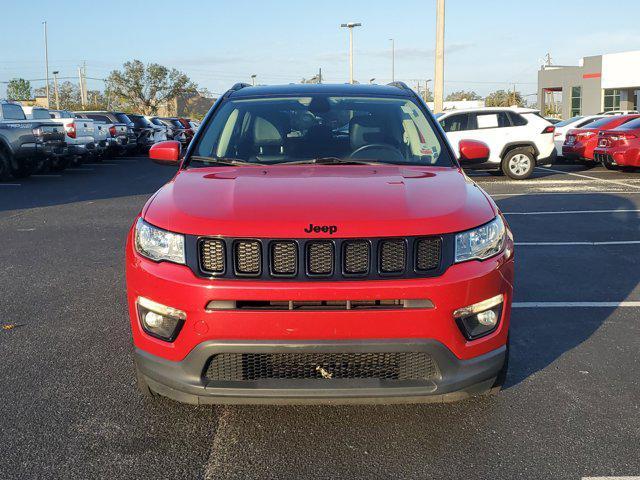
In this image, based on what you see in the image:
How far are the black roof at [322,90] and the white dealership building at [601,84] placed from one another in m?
42.7

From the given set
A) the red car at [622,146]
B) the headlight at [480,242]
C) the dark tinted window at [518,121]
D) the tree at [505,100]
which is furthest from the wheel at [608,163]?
the tree at [505,100]

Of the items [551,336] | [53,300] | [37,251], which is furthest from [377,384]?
[37,251]

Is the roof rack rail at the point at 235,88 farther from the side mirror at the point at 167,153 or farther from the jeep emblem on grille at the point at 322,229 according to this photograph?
the jeep emblem on grille at the point at 322,229

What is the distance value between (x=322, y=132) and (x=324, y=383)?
2.03m

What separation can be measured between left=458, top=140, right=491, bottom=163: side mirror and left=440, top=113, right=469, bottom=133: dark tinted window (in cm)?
1192

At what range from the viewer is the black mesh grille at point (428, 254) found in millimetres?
3029

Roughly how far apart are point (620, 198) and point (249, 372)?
36.3 feet

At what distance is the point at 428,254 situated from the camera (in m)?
3.05

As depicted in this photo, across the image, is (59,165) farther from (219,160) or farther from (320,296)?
(320,296)

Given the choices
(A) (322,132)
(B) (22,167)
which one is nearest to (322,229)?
(A) (322,132)

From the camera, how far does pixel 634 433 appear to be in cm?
333

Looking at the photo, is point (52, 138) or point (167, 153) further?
point (52, 138)

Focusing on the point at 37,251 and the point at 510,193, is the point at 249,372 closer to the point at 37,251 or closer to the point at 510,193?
the point at 37,251

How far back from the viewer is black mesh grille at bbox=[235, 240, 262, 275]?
9.87 ft
